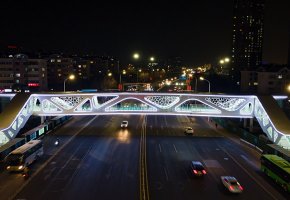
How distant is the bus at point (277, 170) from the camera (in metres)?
24.4

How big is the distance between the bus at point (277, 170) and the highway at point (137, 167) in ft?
2.26

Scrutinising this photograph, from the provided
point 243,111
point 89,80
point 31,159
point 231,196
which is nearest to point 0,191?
point 31,159

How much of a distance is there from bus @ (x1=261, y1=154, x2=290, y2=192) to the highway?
69 cm

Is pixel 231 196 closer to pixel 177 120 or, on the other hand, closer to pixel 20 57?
pixel 177 120

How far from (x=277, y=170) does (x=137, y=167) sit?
12803mm

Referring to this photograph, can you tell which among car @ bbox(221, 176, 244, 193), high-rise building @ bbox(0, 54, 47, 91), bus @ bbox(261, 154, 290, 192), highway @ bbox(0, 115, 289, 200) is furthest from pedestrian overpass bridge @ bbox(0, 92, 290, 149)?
high-rise building @ bbox(0, 54, 47, 91)

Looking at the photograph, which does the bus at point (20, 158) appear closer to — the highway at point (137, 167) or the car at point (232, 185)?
the highway at point (137, 167)

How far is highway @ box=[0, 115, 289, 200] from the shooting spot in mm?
24531

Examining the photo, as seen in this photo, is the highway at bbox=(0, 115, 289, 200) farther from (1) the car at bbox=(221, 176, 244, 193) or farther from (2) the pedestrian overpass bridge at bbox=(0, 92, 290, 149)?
(2) the pedestrian overpass bridge at bbox=(0, 92, 290, 149)

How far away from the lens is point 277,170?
2589 cm

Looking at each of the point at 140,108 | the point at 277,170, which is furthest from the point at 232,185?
the point at 140,108

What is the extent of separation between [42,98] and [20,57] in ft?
190

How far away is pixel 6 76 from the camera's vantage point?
96.1 metres

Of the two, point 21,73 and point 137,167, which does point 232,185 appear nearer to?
point 137,167
